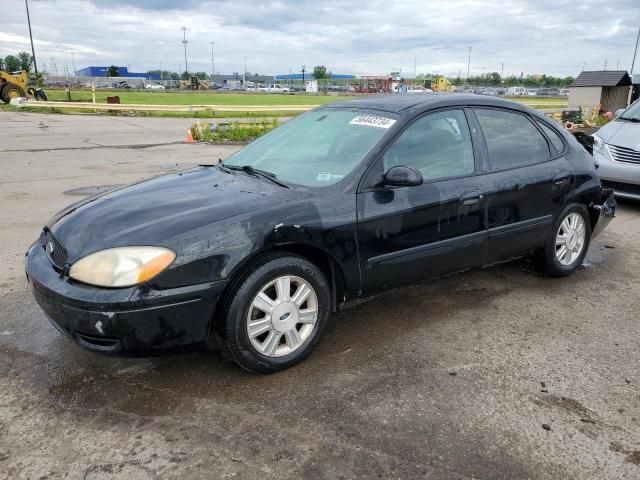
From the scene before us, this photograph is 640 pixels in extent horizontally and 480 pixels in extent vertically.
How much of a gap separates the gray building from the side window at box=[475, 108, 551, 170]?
1740 cm

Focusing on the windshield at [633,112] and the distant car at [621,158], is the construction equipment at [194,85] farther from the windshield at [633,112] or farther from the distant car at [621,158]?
the distant car at [621,158]

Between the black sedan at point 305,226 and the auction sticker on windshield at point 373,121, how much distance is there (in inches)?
0.5

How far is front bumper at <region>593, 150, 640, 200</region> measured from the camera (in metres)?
7.01

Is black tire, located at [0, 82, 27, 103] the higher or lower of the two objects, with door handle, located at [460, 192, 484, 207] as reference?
higher

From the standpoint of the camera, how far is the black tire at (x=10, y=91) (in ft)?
Result: 96.8

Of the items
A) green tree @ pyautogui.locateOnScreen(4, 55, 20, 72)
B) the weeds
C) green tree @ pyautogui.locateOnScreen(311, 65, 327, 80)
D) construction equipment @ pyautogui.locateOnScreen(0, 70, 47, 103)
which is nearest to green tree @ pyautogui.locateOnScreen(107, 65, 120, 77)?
green tree @ pyautogui.locateOnScreen(4, 55, 20, 72)

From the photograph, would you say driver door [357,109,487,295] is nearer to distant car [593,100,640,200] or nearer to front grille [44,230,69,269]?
front grille [44,230,69,269]

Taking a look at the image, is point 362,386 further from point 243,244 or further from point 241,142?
point 241,142

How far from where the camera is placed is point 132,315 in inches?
104

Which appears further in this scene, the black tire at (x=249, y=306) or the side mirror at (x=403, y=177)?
the side mirror at (x=403, y=177)

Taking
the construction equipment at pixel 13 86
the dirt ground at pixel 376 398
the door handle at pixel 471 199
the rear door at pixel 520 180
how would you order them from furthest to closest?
the construction equipment at pixel 13 86, the rear door at pixel 520 180, the door handle at pixel 471 199, the dirt ground at pixel 376 398

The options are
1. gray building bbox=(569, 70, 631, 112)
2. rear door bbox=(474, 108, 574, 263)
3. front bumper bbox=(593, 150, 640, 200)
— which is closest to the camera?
rear door bbox=(474, 108, 574, 263)

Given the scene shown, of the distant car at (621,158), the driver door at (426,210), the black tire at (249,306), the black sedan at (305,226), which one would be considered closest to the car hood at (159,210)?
the black sedan at (305,226)

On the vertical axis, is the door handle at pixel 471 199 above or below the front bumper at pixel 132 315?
above
